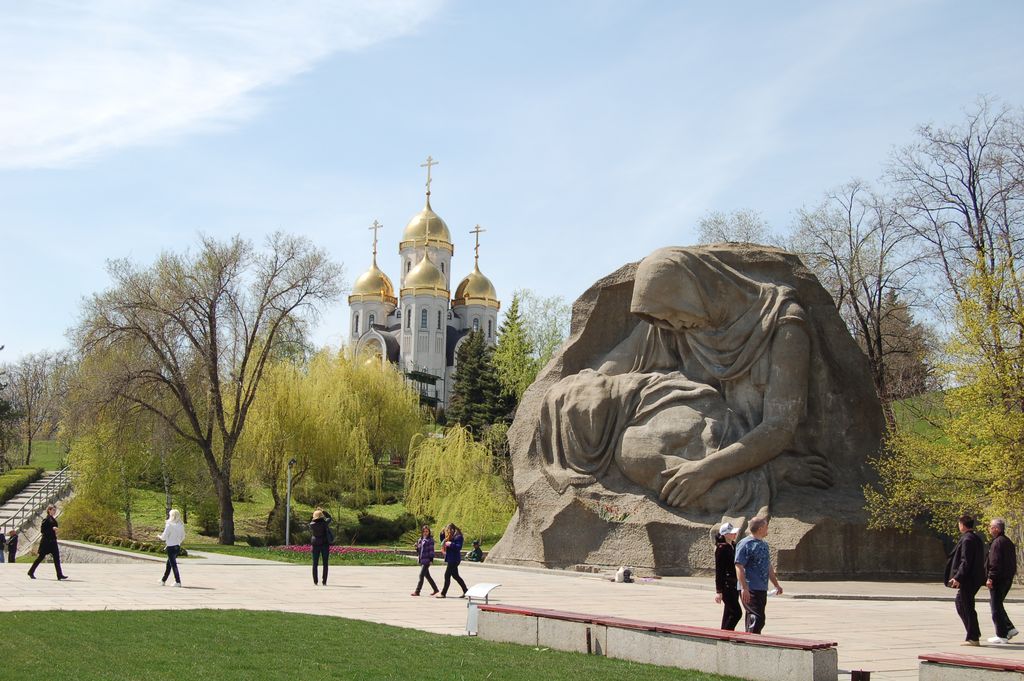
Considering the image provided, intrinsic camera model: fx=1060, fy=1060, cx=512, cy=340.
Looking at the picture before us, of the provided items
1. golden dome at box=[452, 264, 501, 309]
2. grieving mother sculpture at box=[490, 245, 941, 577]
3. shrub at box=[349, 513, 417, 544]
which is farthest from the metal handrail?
golden dome at box=[452, 264, 501, 309]

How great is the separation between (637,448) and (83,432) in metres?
20.0

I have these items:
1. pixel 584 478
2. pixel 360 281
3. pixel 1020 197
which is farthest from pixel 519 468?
pixel 360 281

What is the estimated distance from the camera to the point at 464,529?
34062 millimetres

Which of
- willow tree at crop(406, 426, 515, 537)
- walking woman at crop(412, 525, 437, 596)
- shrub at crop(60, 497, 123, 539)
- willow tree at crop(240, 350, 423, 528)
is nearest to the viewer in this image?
walking woman at crop(412, 525, 437, 596)

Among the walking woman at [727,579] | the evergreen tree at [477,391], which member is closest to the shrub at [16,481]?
the evergreen tree at [477,391]

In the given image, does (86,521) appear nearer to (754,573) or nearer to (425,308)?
(754,573)

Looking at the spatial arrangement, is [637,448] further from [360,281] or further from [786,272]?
[360,281]

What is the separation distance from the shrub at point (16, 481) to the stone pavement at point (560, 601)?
90.7 feet

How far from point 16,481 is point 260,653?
42.8 metres

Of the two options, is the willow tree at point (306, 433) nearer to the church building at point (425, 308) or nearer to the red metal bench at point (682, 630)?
the red metal bench at point (682, 630)

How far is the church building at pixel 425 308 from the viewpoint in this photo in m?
91.1

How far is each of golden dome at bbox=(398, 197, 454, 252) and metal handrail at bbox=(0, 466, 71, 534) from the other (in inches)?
2012

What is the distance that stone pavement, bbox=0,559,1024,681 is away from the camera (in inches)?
420

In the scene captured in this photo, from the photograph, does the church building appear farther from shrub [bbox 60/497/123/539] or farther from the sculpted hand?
the sculpted hand
